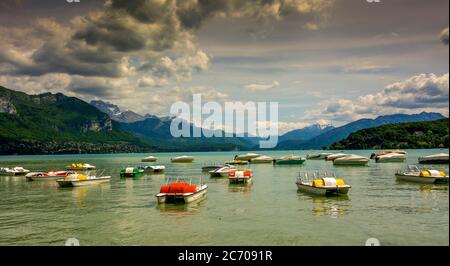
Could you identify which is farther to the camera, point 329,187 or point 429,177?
point 429,177

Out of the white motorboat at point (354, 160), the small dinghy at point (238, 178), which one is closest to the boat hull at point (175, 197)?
the small dinghy at point (238, 178)

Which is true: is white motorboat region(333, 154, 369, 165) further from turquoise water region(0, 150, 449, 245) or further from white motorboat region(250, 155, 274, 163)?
turquoise water region(0, 150, 449, 245)

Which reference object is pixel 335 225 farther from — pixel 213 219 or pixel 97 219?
pixel 97 219

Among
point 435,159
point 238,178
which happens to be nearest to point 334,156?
point 435,159

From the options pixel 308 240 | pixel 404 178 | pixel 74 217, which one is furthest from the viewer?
pixel 404 178

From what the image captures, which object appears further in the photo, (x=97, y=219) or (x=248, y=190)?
(x=248, y=190)

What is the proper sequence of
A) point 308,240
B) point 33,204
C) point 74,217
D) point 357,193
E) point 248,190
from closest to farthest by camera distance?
point 308,240
point 74,217
point 33,204
point 357,193
point 248,190

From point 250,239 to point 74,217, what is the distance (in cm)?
2012

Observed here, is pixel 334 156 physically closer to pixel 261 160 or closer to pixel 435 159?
pixel 261 160

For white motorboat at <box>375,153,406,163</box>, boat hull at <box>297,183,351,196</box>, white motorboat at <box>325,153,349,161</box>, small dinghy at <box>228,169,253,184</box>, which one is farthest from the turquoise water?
white motorboat at <box>325,153,349,161</box>

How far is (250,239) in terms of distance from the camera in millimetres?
25719

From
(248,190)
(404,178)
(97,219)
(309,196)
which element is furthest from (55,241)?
(404,178)
